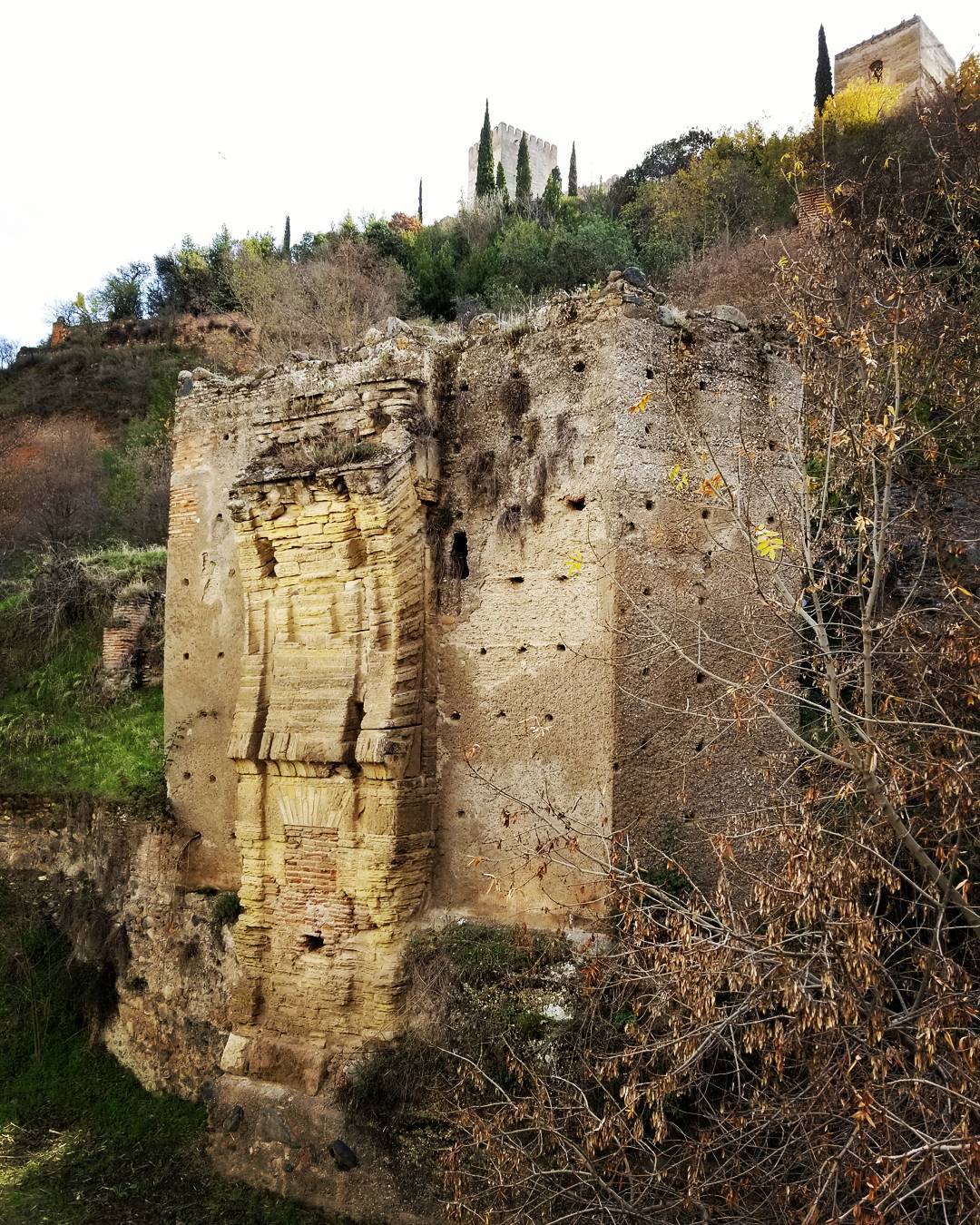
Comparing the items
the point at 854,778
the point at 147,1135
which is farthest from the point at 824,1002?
the point at 147,1135

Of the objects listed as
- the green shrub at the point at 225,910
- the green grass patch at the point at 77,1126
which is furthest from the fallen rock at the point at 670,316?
the green grass patch at the point at 77,1126

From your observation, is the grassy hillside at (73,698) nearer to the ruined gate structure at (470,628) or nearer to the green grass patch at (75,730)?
the green grass patch at (75,730)

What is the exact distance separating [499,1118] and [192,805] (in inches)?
190

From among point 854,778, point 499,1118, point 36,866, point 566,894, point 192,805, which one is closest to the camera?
point 854,778

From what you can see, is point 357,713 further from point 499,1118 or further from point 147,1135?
point 147,1135

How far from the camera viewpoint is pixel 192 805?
9094mm

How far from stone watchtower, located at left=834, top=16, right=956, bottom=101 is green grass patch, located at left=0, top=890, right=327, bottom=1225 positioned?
23.5 m

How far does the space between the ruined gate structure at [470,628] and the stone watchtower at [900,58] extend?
783 inches

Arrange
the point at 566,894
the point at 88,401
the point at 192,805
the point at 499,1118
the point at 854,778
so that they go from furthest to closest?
1. the point at 88,401
2. the point at 192,805
3. the point at 566,894
4. the point at 499,1118
5. the point at 854,778

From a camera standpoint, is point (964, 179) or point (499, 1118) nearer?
point (499, 1118)

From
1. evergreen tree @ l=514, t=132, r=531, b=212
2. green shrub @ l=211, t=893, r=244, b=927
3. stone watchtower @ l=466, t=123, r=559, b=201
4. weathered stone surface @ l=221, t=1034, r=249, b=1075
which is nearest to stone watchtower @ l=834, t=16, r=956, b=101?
evergreen tree @ l=514, t=132, r=531, b=212

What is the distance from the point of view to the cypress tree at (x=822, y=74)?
2486cm

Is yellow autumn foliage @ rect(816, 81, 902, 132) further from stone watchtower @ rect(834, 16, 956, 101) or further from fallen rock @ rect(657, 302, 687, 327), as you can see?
fallen rock @ rect(657, 302, 687, 327)

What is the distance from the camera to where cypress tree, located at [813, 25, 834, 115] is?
2486cm
